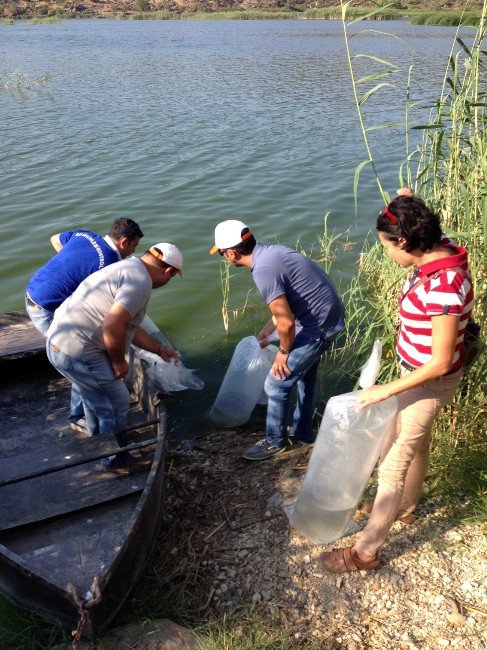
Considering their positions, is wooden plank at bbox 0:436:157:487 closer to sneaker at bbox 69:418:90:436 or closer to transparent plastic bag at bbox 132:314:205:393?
sneaker at bbox 69:418:90:436

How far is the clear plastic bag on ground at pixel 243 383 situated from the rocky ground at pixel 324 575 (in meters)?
1.09

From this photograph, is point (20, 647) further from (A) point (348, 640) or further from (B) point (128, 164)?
(B) point (128, 164)

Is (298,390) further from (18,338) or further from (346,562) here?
(18,338)

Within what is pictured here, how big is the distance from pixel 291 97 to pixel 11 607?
16.5m

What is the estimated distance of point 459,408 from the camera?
12.5 ft

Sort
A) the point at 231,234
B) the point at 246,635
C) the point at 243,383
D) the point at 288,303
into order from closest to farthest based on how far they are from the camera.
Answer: the point at 246,635, the point at 231,234, the point at 288,303, the point at 243,383

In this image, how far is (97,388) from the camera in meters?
4.12

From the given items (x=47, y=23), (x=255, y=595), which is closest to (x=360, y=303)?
(x=255, y=595)

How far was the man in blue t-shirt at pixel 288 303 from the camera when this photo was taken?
3635 millimetres

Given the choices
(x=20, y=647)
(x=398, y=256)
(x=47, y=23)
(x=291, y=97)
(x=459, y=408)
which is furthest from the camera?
(x=47, y=23)

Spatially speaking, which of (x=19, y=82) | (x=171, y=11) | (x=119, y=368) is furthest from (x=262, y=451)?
(x=171, y=11)

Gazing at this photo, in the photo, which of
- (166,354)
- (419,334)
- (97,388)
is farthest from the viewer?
(166,354)

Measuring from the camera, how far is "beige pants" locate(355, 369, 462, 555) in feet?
9.53

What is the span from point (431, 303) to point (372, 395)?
20.5 inches
